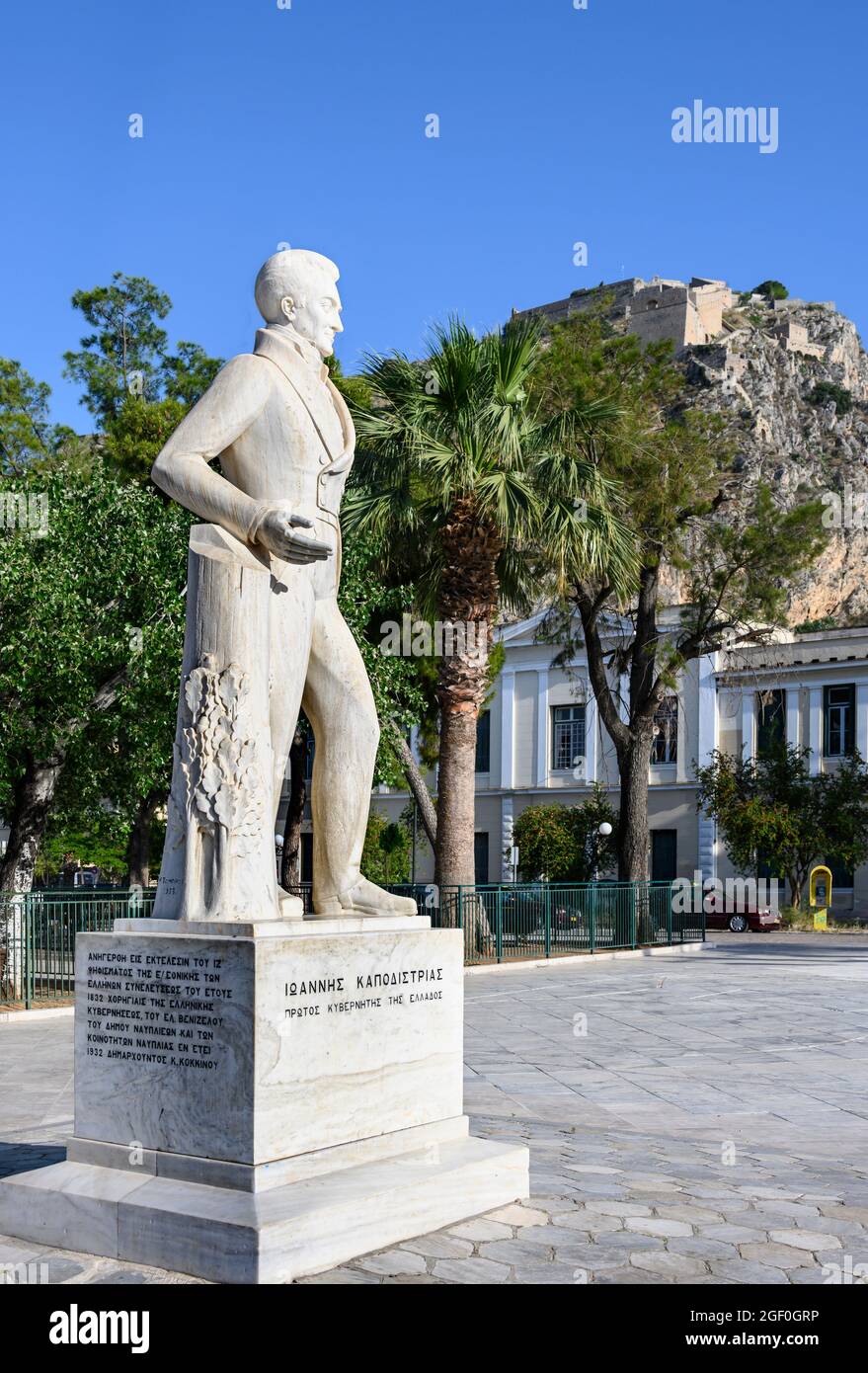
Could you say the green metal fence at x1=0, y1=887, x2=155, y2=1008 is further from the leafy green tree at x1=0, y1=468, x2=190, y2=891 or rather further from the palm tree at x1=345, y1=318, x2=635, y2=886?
the palm tree at x1=345, y1=318, x2=635, y2=886

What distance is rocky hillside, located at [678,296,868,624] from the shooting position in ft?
247

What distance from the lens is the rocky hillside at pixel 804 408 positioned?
247ft

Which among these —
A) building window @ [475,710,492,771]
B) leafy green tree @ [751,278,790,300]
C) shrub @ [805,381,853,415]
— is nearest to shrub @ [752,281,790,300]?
leafy green tree @ [751,278,790,300]

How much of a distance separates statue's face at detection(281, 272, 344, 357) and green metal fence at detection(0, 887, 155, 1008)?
34.9 ft

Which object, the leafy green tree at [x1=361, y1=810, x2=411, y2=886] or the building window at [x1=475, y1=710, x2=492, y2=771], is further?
the building window at [x1=475, y1=710, x2=492, y2=771]

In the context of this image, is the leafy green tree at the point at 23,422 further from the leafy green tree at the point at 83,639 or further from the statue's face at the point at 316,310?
the statue's face at the point at 316,310

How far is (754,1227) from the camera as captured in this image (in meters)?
5.01

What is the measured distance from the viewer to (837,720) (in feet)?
128

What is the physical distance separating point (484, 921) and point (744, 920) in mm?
16060

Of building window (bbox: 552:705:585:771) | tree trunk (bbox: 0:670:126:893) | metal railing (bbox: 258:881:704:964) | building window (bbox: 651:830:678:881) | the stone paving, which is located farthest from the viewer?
building window (bbox: 552:705:585:771)

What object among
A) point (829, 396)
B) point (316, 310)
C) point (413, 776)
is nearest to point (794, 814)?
point (413, 776)

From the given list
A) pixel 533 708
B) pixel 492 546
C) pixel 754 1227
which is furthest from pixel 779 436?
pixel 754 1227

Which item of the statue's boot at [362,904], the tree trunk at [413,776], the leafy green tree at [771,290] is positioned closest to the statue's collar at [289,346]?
the statue's boot at [362,904]
